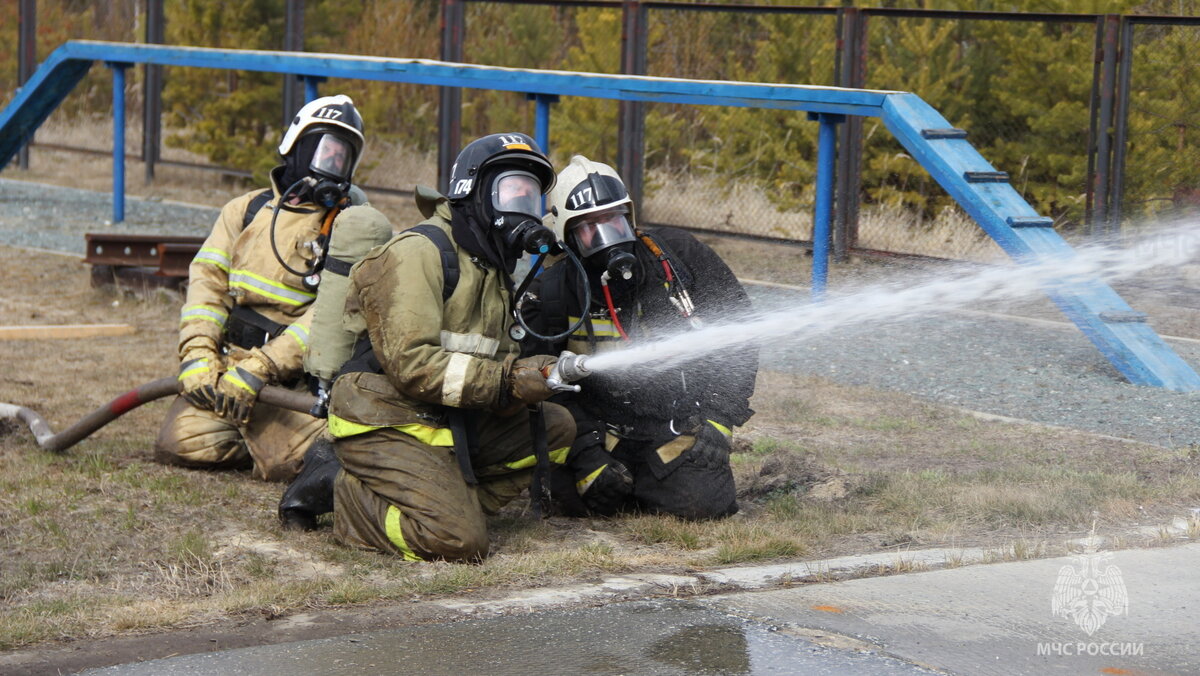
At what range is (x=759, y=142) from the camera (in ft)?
42.8

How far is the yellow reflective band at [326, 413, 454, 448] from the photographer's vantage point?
4.76 m

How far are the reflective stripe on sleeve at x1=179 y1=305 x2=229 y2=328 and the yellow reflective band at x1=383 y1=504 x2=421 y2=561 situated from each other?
5.53 ft

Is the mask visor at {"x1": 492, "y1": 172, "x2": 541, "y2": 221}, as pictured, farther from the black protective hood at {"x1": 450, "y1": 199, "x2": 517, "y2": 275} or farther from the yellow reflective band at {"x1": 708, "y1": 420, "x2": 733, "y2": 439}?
the yellow reflective band at {"x1": 708, "y1": 420, "x2": 733, "y2": 439}

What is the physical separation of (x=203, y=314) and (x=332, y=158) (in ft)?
2.86

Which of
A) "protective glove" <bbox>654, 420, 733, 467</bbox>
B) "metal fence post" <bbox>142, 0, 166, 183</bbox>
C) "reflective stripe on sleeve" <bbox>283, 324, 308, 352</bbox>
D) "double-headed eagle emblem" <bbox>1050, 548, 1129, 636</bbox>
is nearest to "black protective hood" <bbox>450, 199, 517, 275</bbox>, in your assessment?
"protective glove" <bbox>654, 420, 733, 467</bbox>

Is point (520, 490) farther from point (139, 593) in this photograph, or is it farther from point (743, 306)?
point (139, 593)

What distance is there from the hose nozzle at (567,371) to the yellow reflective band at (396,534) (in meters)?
0.68

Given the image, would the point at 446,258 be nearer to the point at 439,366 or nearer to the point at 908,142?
the point at 439,366

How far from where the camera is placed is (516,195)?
4746mm

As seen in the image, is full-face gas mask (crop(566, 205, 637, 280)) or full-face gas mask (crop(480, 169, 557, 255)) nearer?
full-face gas mask (crop(480, 169, 557, 255))

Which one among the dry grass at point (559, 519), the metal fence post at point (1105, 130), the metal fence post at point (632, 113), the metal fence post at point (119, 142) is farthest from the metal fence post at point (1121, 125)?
the metal fence post at point (119, 142)

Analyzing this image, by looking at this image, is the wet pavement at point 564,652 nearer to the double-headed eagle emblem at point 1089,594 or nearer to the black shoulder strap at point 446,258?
the double-headed eagle emblem at point 1089,594

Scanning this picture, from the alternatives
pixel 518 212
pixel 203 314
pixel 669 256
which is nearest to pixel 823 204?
pixel 669 256

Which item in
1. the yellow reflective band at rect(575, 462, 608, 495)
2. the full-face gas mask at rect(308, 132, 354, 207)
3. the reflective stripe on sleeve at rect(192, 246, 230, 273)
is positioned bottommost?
the yellow reflective band at rect(575, 462, 608, 495)
